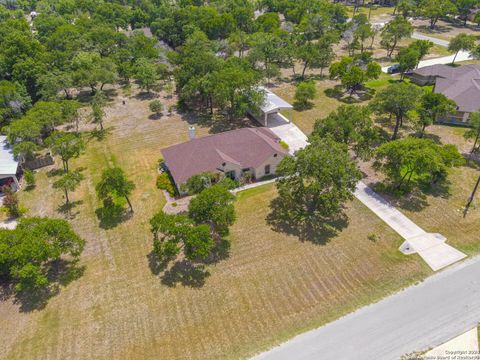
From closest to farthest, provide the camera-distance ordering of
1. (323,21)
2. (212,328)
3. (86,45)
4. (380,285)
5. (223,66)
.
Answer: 1. (212,328)
2. (380,285)
3. (223,66)
4. (86,45)
5. (323,21)

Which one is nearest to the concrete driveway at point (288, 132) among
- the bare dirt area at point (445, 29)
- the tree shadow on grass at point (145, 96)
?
the tree shadow on grass at point (145, 96)

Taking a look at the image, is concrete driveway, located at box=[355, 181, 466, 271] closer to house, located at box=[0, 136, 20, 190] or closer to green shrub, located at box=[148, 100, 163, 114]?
green shrub, located at box=[148, 100, 163, 114]

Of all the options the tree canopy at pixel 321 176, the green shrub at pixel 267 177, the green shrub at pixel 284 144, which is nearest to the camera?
the tree canopy at pixel 321 176

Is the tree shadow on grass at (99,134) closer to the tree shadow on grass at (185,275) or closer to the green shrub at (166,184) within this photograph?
the green shrub at (166,184)

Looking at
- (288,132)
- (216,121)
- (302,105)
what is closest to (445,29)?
(302,105)

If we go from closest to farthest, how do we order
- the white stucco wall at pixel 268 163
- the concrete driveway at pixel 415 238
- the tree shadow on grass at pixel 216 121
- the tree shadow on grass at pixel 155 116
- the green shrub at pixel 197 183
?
the concrete driveway at pixel 415 238 < the green shrub at pixel 197 183 < the white stucco wall at pixel 268 163 < the tree shadow on grass at pixel 216 121 < the tree shadow on grass at pixel 155 116

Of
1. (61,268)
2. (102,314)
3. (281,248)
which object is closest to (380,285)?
(281,248)

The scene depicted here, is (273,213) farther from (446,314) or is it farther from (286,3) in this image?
(286,3)
